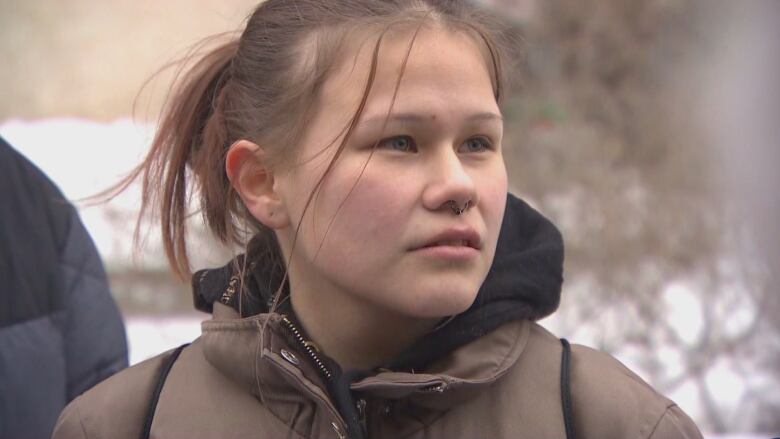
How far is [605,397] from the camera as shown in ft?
4.32

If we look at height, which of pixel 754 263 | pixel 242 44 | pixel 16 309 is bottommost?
pixel 754 263

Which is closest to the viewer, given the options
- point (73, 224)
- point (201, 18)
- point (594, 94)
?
point (73, 224)

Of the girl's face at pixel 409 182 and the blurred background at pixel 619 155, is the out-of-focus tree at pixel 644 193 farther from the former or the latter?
the girl's face at pixel 409 182

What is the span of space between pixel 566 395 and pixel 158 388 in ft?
2.02

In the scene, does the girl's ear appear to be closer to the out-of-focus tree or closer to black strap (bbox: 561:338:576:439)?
black strap (bbox: 561:338:576:439)

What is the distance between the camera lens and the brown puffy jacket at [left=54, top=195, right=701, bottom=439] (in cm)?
Answer: 131

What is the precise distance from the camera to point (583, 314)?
3600 millimetres

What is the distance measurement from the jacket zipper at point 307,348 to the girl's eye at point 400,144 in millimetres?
310

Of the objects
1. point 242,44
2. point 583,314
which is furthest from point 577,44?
point 242,44

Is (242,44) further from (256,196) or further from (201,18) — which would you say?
(201,18)

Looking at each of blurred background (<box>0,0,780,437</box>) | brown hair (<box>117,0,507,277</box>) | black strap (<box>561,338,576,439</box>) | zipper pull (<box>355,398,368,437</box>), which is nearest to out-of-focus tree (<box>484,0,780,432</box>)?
blurred background (<box>0,0,780,437</box>)

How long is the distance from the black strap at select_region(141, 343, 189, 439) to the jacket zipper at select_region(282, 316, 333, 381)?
8.8 inches

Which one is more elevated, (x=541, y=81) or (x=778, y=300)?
(x=541, y=81)

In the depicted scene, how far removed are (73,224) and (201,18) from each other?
182 centimetres
